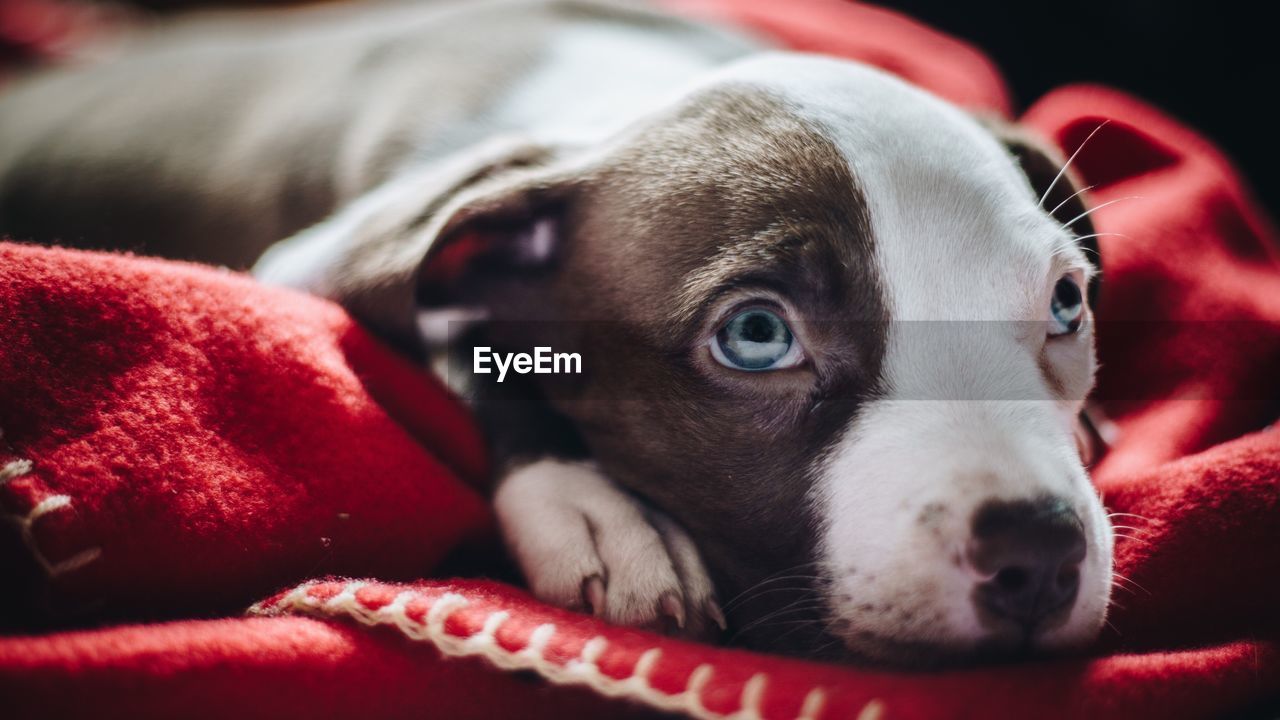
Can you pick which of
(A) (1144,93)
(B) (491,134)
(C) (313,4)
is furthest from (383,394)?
(C) (313,4)

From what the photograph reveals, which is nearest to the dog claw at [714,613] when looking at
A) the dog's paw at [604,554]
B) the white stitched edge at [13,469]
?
the dog's paw at [604,554]

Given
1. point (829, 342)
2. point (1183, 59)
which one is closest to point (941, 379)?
point (829, 342)

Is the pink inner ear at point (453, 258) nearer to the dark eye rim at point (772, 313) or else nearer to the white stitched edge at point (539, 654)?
the dark eye rim at point (772, 313)

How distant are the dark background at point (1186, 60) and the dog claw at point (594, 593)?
2575mm

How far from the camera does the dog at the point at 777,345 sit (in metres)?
1.23

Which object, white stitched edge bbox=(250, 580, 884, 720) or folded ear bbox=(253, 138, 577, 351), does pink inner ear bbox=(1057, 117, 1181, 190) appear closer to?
folded ear bbox=(253, 138, 577, 351)

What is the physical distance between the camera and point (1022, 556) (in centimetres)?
116

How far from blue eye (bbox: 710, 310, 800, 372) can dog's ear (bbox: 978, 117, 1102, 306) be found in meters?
0.65

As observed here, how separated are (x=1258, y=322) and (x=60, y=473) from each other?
82.6 inches

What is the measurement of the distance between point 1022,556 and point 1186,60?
247 cm

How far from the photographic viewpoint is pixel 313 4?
4.82 metres

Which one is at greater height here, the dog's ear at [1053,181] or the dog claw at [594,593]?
the dog's ear at [1053,181]

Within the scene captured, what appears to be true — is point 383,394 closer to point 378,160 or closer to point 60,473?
point 60,473

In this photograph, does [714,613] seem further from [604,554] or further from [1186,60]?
[1186,60]
